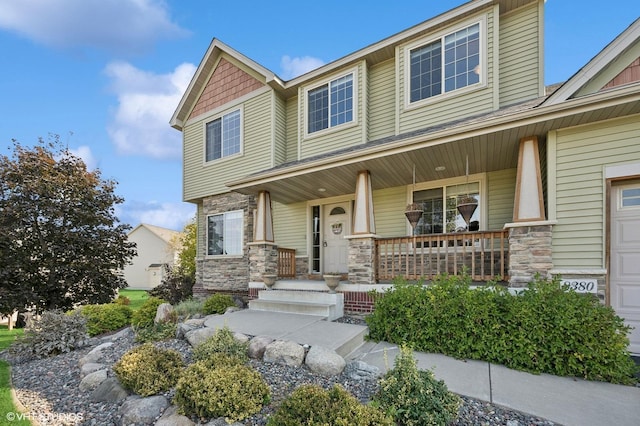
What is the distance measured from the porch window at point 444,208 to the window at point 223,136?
612cm

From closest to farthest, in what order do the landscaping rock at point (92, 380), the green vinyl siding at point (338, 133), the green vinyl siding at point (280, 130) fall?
the landscaping rock at point (92, 380) → the green vinyl siding at point (338, 133) → the green vinyl siding at point (280, 130)

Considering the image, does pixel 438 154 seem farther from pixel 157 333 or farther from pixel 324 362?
pixel 157 333

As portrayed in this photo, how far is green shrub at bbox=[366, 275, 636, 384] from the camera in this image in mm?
3627

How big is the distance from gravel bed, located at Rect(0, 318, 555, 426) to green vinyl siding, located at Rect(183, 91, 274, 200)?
19.5ft

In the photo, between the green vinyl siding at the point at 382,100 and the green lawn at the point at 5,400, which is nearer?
the green lawn at the point at 5,400

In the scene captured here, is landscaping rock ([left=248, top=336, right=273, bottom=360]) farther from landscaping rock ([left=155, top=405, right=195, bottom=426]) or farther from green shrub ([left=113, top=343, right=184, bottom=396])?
landscaping rock ([left=155, top=405, right=195, bottom=426])

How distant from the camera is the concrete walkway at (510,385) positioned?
9.42 feet

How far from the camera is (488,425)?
8.77 ft

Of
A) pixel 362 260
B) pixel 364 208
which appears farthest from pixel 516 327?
pixel 364 208

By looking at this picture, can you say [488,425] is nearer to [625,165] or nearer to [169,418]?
[169,418]

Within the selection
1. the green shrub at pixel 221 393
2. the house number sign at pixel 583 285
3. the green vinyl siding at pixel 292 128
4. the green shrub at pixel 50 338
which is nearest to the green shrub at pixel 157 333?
the green shrub at pixel 50 338

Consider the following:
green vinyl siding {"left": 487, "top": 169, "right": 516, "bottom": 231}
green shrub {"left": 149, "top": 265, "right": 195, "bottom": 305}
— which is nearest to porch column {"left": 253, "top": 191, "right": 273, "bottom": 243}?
green shrub {"left": 149, "top": 265, "right": 195, "bottom": 305}

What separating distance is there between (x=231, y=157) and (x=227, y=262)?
3438 millimetres

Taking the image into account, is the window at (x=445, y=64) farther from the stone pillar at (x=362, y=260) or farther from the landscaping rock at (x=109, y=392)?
the landscaping rock at (x=109, y=392)
